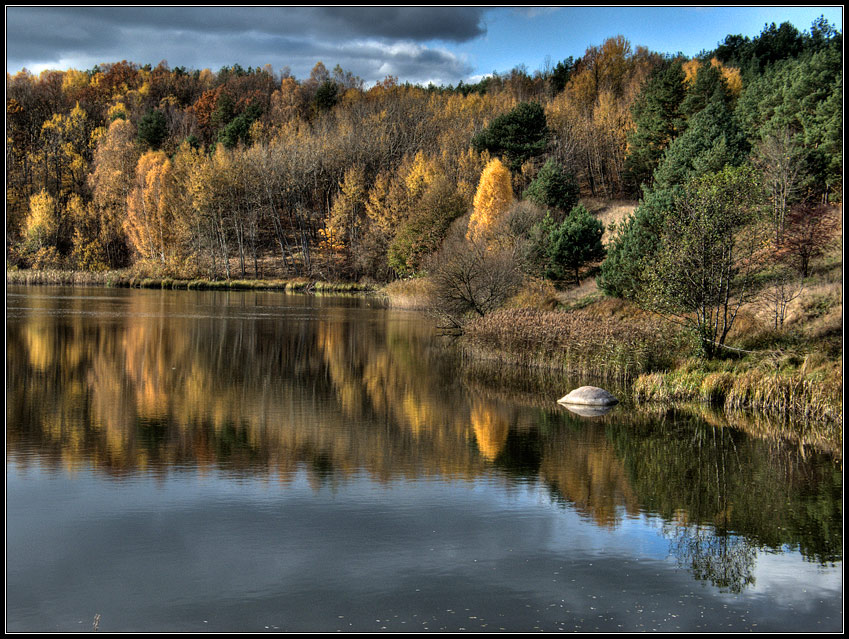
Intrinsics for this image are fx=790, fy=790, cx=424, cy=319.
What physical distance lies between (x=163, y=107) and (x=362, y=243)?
61022 millimetres

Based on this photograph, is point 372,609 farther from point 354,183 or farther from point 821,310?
point 354,183

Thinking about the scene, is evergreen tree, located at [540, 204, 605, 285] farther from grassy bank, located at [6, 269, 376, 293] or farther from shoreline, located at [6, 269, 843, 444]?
grassy bank, located at [6, 269, 376, 293]

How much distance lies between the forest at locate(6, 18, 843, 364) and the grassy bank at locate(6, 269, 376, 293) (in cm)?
266

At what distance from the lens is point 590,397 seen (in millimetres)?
21172

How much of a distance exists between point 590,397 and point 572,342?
16.2 ft

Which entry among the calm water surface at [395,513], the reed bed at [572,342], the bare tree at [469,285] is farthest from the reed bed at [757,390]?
the bare tree at [469,285]

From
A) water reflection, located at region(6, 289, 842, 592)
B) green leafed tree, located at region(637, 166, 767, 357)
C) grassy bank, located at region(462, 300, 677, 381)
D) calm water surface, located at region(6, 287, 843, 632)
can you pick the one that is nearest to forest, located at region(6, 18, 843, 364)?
green leafed tree, located at region(637, 166, 767, 357)

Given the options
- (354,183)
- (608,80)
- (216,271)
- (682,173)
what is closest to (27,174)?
(216,271)

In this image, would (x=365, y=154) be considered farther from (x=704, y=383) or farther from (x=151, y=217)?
(x=704, y=383)

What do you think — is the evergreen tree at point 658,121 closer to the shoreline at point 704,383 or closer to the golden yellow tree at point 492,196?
the golden yellow tree at point 492,196

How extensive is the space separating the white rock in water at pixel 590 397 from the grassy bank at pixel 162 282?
5395 cm

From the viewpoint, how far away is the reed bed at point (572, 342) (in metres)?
23.8

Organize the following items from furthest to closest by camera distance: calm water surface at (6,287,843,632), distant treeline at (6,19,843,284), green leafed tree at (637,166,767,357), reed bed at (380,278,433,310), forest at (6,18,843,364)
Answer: distant treeline at (6,19,843,284) < reed bed at (380,278,433,310) < forest at (6,18,843,364) < green leafed tree at (637,166,767,357) < calm water surface at (6,287,843,632)

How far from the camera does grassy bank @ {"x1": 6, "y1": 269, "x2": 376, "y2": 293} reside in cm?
7675
